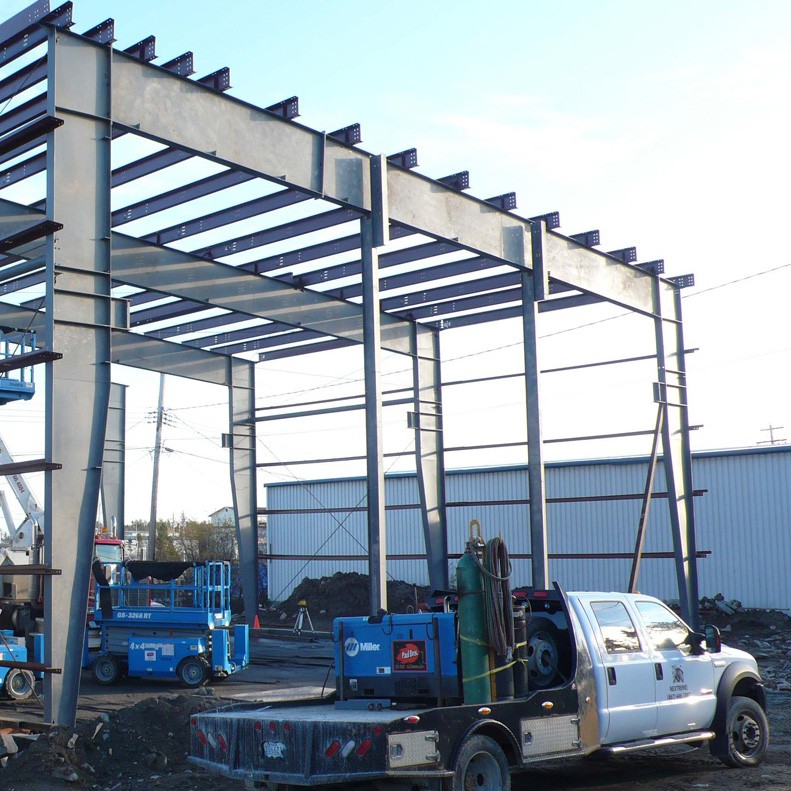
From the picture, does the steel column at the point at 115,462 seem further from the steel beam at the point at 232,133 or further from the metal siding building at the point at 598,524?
the steel beam at the point at 232,133

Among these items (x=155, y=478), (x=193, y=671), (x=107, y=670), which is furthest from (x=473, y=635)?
(x=155, y=478)

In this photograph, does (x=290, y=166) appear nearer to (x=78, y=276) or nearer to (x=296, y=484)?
(x=78, y=276)

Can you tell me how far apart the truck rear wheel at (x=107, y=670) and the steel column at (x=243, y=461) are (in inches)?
305

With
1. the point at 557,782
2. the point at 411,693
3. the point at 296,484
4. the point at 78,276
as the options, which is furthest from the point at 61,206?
the point at 296,484

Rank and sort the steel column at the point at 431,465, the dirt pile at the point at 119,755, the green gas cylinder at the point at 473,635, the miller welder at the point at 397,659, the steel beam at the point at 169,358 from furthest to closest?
the steel beam at the point at 169,358 < the steel column at the point at 431,465 < the dirt pile at the point at 119,755 < the miller welder at the point at 397,659 < the green gas cylinder at the point at 473,635

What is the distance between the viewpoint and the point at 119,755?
36.0 feet

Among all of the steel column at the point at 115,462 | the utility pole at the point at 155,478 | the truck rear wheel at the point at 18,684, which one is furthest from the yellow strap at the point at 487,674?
the utility pole at the point at 155,478

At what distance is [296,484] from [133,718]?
1245 inches

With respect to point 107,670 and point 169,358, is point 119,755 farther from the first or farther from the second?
point 169,358

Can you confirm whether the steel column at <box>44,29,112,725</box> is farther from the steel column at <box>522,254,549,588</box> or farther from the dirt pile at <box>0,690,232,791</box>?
the steel column at <box>522,254,549,588</box>

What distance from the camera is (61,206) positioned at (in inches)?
463

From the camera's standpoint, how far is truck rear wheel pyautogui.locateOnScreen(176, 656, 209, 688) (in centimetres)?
1856

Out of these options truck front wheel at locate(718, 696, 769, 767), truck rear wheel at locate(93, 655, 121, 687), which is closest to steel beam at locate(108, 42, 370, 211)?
truck front wheel at locate(718, 696, 769, 767)

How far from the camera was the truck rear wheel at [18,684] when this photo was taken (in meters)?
16.2
